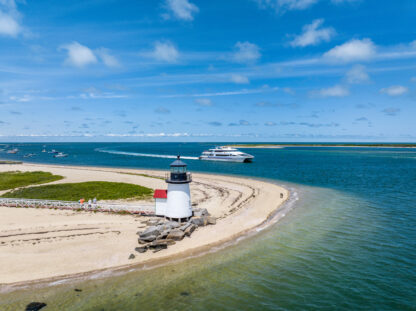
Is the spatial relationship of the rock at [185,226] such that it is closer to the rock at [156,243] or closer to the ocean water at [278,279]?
the rock at [156,243]

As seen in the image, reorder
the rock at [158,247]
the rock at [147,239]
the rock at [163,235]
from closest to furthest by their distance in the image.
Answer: the rock at [158,247] < the rock at [147,239] < the rock at [163,235]

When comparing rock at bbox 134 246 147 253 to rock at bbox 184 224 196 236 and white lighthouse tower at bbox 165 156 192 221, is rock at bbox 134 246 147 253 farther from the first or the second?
white lighthouse tower at bbox 165 156 192 221

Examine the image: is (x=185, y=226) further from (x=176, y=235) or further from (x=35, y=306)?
(x=35, y=306)

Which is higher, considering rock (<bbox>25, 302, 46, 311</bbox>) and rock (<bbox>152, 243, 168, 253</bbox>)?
rock (<bbox>152, 243, 168, 253</bbox>)

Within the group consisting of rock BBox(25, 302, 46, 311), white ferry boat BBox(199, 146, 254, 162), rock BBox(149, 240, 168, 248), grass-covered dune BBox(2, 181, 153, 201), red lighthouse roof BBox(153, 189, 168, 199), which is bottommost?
rock BBox(25, 302, 46, 311)

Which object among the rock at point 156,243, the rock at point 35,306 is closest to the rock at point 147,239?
the rock at point 156,243

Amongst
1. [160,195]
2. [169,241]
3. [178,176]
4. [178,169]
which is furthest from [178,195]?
[169,241]

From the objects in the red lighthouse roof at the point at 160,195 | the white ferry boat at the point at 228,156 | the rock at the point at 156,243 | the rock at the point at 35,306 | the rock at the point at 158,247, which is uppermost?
the white ferry boat at the point at 228,156

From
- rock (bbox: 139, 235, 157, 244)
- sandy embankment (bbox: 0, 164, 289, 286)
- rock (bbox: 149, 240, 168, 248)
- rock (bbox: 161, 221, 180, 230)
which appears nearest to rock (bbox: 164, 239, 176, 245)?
rock (bbox: 149, 240, 168, 248)

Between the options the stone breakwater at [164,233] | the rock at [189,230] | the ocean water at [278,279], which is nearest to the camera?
the ocean water at [278,279]
